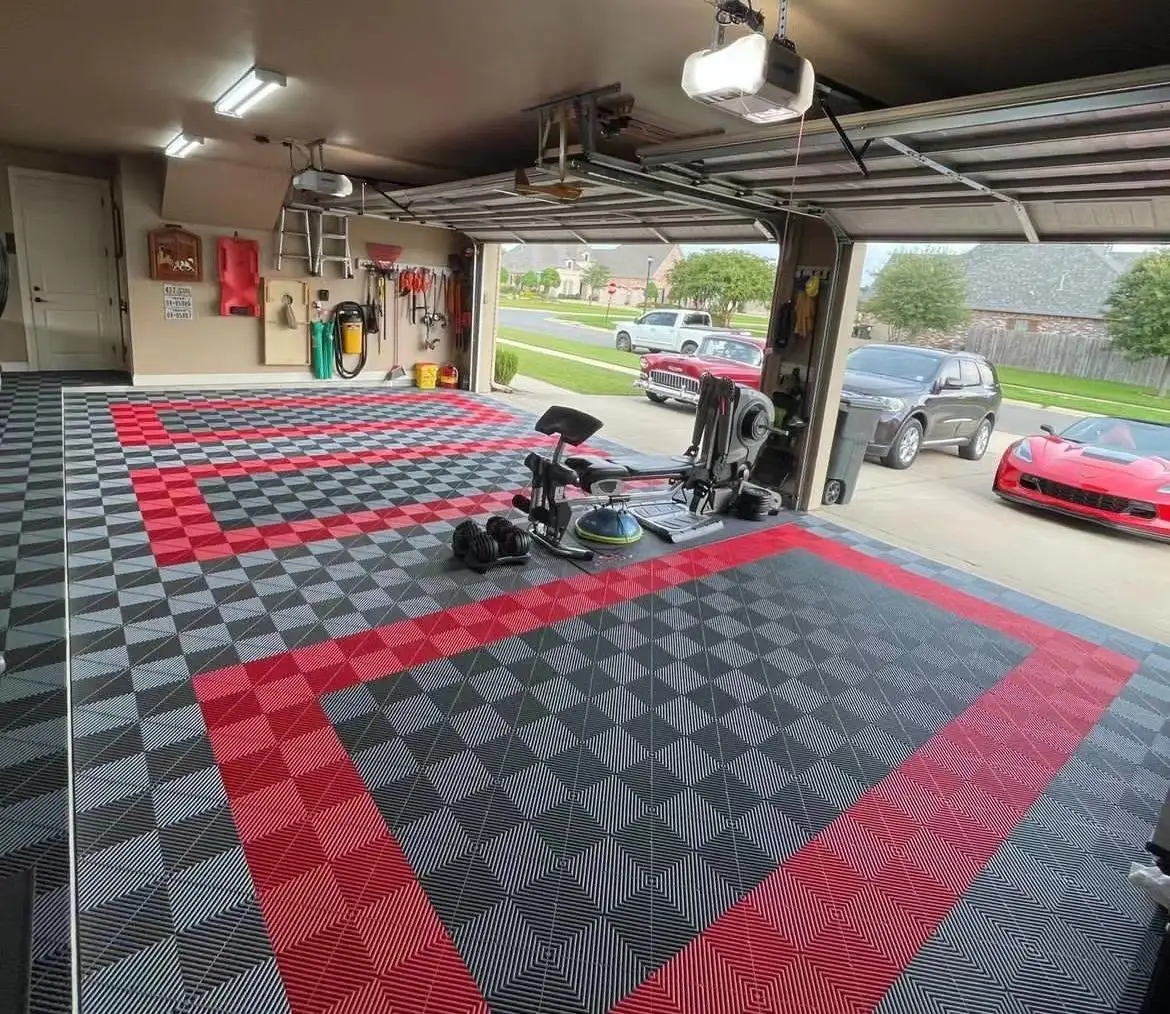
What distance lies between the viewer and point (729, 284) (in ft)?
77.3

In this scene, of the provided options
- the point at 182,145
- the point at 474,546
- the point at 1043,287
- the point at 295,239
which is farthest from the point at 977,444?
the point at 1043,287

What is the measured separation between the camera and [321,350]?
9.99m

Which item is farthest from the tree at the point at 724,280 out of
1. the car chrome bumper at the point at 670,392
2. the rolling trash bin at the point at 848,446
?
the rolling trash bin at the point at 848,446

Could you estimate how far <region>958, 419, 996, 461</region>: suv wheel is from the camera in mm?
9164

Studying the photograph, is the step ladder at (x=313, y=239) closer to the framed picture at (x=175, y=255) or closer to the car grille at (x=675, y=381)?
the framed picture at (x=175, y=255)

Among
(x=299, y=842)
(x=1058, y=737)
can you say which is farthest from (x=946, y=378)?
(x=299, y=842)

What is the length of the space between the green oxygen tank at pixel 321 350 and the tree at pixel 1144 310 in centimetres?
1901

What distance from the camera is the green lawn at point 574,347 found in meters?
18.5

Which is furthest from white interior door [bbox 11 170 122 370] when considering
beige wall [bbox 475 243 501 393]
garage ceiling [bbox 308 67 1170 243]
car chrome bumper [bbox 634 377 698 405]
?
car chrome bumper [bbox 634 377 698 405]

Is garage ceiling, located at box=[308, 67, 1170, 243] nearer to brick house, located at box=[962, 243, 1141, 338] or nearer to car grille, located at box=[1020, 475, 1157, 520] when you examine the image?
car grille, located at box=[1020, 475, 1157, 520]

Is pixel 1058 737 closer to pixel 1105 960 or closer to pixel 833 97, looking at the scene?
pixel 1105 960

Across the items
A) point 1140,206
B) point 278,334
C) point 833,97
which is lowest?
point 278,334

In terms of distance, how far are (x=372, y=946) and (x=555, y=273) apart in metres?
43.1

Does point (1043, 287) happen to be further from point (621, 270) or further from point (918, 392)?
point (621, 270)
